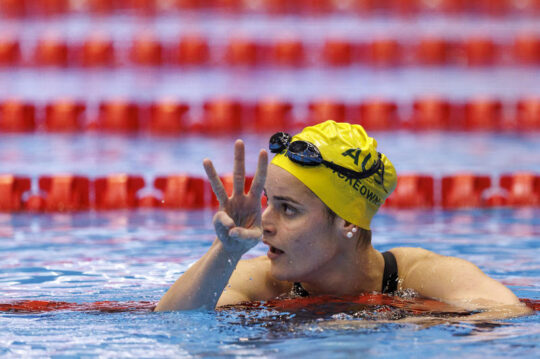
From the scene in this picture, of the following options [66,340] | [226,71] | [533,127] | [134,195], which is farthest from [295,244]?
[226,71]

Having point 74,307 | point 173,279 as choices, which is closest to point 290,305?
point 74,307

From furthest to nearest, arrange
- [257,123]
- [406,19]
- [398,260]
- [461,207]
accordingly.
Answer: [406,19] < [257,123] < [461,207] < [398,260]

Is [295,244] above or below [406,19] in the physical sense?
below

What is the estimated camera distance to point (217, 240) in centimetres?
270

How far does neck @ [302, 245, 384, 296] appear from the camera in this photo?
3074 mm

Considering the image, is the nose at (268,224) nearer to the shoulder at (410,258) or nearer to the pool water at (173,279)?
the pool water at (173,279)

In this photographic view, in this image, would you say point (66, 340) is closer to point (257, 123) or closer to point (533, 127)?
point (257, 123)

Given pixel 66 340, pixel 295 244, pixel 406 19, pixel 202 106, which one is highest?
pixel 406 19

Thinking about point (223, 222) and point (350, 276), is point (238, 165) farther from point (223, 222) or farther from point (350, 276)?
point (350, 276)

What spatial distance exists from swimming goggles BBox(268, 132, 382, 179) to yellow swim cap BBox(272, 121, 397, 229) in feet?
0.04

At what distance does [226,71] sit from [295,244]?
8.04 m

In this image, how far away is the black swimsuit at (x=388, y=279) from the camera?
3176 mm

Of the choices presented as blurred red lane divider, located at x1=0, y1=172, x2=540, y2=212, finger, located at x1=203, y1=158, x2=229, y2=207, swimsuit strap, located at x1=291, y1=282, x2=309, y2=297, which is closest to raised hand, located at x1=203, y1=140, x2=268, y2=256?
finger, located at x1=203, y1=158, x2=229, y2=207

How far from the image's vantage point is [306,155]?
2.96 m
